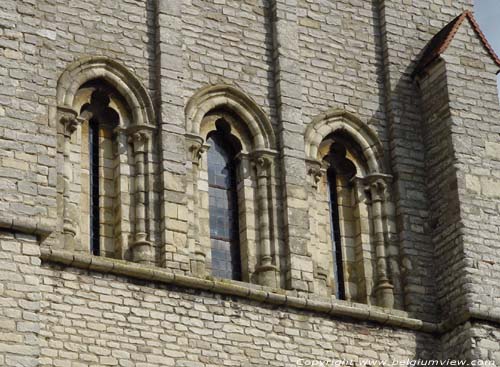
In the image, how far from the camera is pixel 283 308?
25984mm

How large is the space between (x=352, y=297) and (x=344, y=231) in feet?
2.92

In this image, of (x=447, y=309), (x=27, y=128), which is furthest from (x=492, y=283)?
(x=27, y=128)

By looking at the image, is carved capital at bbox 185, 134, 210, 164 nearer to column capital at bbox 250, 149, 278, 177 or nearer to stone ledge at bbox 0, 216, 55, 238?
column capital at bbox 250, 149, 278, 177

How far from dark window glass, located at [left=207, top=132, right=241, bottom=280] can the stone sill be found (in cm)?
66

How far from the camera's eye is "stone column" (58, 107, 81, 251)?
25.3 meters

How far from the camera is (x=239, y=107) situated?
27.2m

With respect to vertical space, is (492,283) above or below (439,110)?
below

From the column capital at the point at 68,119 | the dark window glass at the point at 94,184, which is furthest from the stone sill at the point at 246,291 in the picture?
the column capital at the point at 68,119

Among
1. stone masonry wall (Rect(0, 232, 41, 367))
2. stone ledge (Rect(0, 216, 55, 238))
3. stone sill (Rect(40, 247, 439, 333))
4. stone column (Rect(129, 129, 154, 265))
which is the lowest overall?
stone masonry wall (Rect(0, 232, 41, 367))

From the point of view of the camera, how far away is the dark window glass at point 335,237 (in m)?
27.1

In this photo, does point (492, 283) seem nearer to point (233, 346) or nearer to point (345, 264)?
point (345, 264)

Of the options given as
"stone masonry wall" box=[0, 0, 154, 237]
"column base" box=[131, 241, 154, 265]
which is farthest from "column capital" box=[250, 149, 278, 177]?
"column base" box=[131, 241, 154, 265]

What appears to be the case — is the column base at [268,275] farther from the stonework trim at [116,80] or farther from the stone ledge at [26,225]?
the stone ledge at [26,225]

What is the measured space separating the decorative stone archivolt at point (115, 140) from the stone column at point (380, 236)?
301 centimetres
